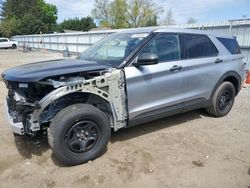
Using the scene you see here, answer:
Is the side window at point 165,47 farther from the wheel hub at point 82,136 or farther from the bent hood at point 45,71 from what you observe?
the wheel hub at point 82,136

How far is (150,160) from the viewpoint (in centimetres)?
393

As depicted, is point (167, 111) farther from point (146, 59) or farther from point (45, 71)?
point (45, 71)

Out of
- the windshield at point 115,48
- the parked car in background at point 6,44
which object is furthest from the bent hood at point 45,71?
the parked car in background at point 6,44

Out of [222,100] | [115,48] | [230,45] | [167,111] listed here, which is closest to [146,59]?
[115,48]

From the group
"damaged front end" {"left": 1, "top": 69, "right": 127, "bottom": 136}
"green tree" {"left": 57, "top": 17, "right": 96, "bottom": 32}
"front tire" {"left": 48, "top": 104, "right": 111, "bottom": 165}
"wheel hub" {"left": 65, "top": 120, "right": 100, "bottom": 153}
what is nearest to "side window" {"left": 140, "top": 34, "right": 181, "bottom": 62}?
"damaged front end" {"left": 1, "top": 69, "right": 127, "bottom": 136}

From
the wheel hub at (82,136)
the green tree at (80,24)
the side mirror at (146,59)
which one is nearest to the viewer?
the wheel hub at (82,136)

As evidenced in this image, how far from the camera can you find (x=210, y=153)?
13.6 ft

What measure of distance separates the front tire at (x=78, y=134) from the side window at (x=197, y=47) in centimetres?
205

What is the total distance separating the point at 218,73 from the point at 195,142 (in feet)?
5.30

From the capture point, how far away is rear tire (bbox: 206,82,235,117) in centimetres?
552

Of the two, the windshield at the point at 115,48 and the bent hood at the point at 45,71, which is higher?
the windshield at the point at 115,48

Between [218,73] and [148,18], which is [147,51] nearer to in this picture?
[218,73]

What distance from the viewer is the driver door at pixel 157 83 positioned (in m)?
4.14

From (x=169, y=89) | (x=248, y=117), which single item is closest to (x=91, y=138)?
(x=169, y=89)
